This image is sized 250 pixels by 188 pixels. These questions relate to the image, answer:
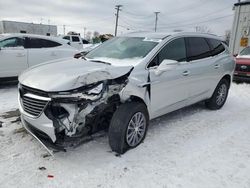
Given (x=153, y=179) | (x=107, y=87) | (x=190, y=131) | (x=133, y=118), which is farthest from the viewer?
(x=190, y=131)

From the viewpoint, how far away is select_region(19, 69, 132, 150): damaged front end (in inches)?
119

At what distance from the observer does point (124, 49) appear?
4293mm

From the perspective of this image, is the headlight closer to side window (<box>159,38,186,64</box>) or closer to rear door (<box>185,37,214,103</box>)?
side window (<box>159,38,186,64</box>)

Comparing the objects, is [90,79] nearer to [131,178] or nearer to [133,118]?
[133,118]

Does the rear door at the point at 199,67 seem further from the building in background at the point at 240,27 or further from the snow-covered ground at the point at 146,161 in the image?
the building in background at the point at 240,27

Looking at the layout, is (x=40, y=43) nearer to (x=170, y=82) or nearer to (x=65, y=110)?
(x=170, y=82)

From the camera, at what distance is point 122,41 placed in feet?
15.2

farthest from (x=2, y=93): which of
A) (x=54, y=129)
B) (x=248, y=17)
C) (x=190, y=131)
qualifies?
(x=248, y=17)

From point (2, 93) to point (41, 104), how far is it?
429 cm

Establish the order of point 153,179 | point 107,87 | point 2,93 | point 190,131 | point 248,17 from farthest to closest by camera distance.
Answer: point 248,17 → point 2,93 → point 190,131 → point 107,87 → point 153,179

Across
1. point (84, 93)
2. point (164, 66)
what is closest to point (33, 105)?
point (84, 93)

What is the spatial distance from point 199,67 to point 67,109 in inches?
115

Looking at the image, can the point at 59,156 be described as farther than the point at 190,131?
No

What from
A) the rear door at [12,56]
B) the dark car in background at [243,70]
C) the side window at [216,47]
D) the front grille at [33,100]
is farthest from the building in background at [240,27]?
the front grille at [33,100]
